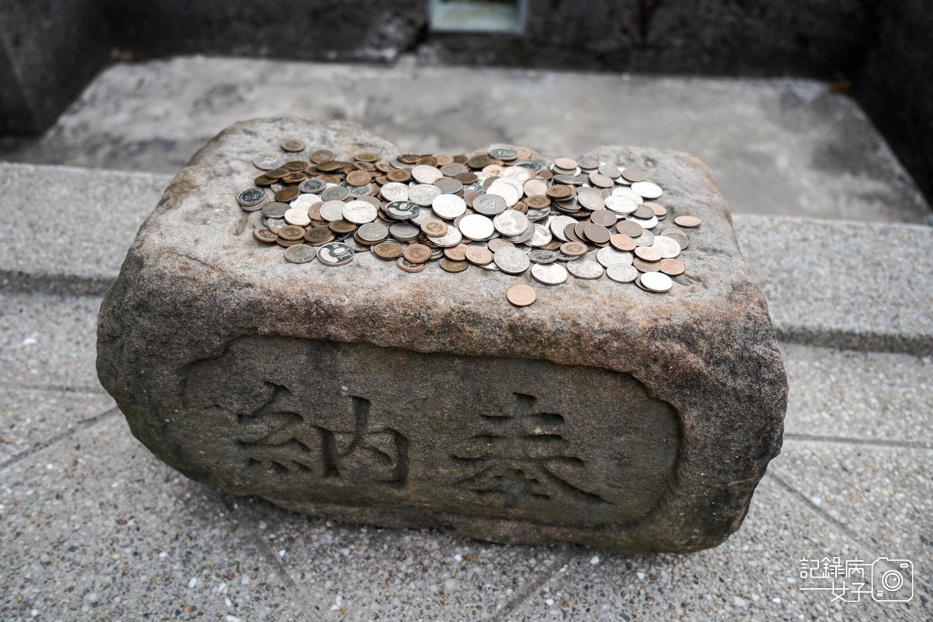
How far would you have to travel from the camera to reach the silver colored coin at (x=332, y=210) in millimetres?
1908

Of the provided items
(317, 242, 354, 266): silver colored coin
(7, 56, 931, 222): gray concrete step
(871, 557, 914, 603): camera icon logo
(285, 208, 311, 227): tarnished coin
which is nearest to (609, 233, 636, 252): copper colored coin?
(317, 242, 354, 266): silver colored coin

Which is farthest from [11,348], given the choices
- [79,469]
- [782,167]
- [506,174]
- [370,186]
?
[782,167]

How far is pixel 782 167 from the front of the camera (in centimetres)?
415

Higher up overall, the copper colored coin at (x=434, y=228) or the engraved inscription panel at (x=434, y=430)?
the copper colored coin at (x=434, y=228)

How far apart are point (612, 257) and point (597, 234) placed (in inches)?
3.6

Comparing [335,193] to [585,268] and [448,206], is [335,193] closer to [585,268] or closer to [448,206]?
[448,206]

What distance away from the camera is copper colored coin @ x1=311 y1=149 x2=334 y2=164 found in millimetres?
2180

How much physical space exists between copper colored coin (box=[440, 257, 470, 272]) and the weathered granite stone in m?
0.02

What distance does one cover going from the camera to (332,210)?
75.9 inches

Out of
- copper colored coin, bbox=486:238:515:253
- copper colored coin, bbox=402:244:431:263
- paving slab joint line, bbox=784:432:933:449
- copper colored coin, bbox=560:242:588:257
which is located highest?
copper colored coin, bbox=402:244:431:263

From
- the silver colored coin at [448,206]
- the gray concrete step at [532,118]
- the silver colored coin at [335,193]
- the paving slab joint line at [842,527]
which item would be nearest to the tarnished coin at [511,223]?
the silver colored coin at [448,206]

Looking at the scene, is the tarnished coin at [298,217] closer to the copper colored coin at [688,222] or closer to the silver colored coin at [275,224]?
the silver colored coin at [275,224]

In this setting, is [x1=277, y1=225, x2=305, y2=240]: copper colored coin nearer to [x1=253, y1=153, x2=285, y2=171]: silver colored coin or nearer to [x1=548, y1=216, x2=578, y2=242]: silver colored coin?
[x1=253, y1=153, x2=285, y2=171]: silver colored coin

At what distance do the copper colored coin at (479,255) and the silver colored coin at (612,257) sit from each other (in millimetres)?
283
